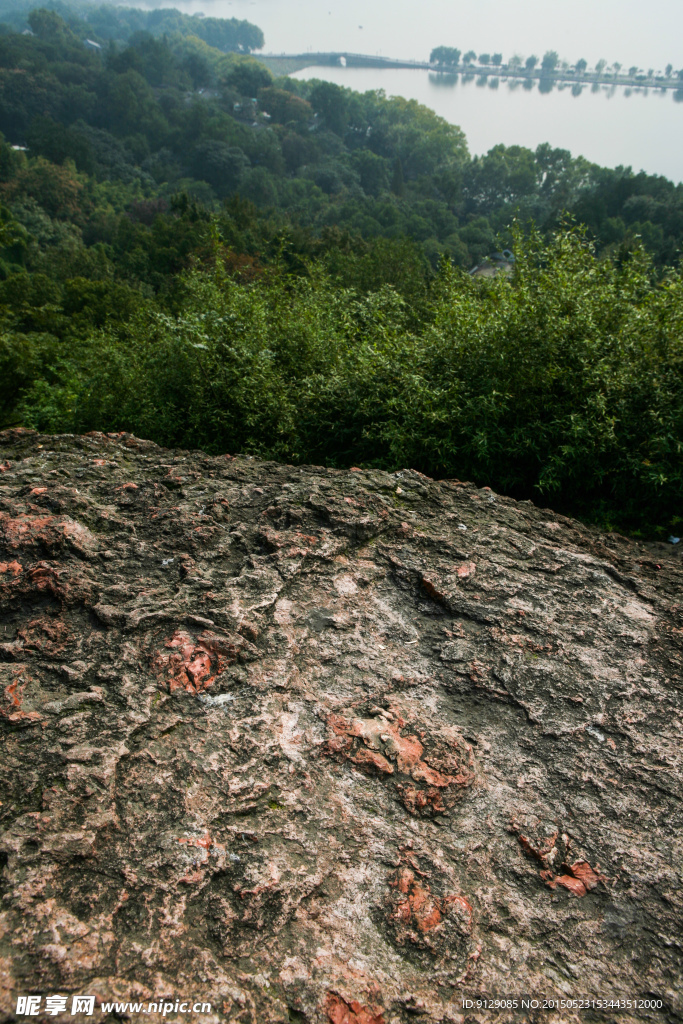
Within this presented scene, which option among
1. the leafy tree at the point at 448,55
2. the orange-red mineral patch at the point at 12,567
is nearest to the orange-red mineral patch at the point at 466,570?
the orange-red mineral patch at the point at 12,567

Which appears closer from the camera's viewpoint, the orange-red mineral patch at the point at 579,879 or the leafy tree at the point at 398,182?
the orange-red mineral patch at the point at 579,879

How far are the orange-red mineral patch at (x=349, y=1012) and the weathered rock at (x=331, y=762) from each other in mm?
11

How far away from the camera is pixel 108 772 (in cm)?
318

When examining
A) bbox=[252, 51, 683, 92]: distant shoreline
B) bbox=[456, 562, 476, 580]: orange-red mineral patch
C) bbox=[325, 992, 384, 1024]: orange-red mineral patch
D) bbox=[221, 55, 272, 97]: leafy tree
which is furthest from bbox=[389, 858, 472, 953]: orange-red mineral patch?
bbox=[252, 51, 683, 92]: distant shoreline

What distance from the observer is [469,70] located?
539 ft

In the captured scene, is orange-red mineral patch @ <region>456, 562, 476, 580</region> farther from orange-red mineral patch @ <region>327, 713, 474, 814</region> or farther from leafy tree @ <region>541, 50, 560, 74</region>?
leafy tree @ <region>541, 50, 560, 74</region>

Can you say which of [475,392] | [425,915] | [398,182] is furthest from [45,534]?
[398,182]

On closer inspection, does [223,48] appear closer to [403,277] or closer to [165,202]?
[165,202]

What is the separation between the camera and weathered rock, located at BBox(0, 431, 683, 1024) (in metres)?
2.78

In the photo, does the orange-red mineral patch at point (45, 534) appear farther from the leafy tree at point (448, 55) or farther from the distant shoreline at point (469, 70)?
the leafy tree at point (448, 55)

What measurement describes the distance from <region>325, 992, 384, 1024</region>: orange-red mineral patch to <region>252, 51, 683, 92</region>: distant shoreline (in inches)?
6759

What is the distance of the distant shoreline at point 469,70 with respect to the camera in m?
139

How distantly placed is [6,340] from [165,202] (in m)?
64.1

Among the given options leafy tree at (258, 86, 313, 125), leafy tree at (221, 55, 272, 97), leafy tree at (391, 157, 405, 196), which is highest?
leafy tree at (221, 55, 272, 97)
